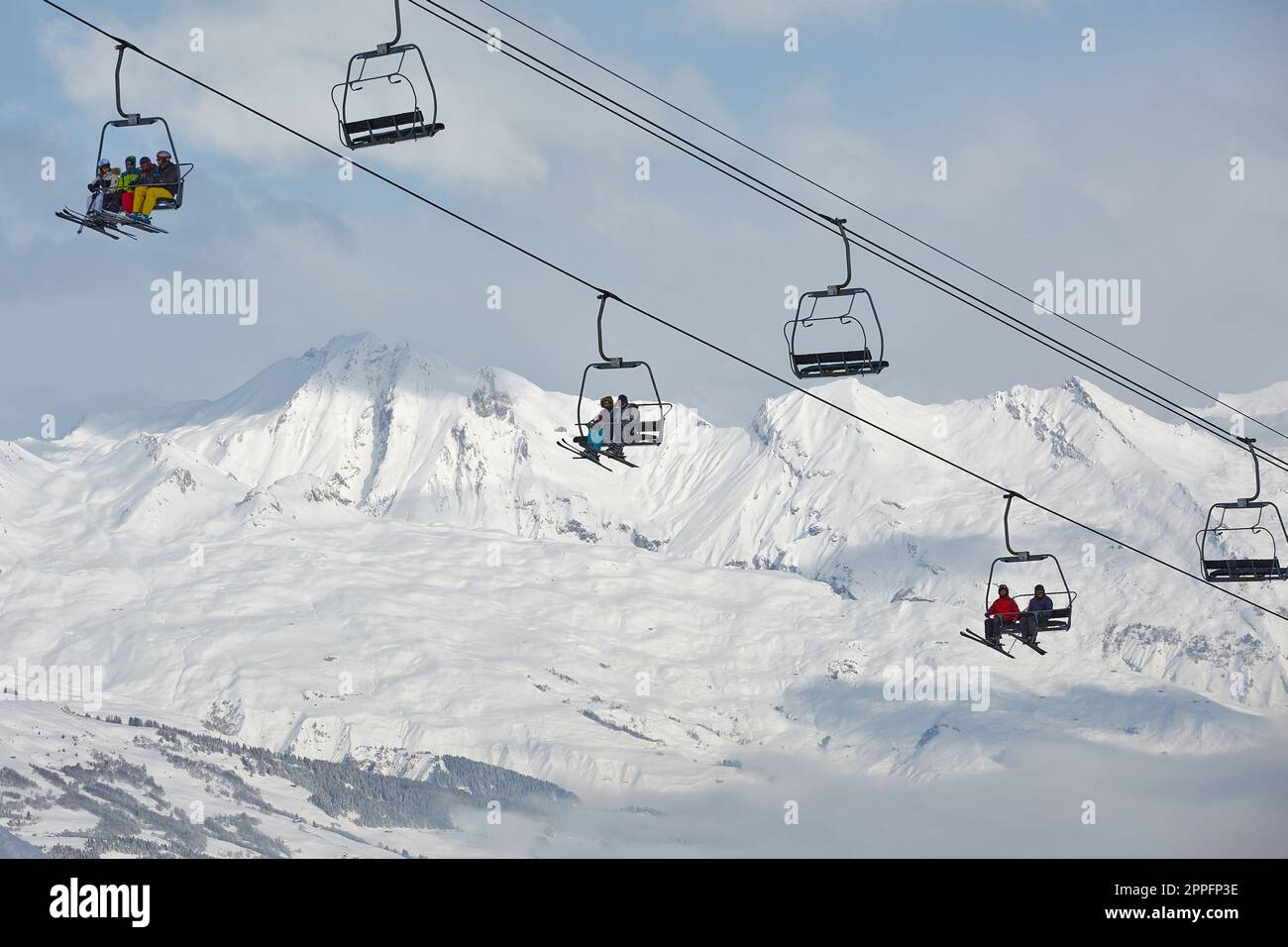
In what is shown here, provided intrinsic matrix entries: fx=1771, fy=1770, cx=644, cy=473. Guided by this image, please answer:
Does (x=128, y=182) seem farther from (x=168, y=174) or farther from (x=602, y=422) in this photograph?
(x=602, y=422)

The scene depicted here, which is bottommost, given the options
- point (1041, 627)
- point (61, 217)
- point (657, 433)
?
point (1041, 627)

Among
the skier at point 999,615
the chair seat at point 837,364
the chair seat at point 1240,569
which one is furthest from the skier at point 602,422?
the chair seat at point 1240,569

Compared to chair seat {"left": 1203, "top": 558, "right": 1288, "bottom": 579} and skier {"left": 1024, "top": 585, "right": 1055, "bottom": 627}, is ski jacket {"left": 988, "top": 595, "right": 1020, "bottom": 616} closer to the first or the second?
skier {"left": 1024, "top": 585, "right": 1055, "bottom": 627}

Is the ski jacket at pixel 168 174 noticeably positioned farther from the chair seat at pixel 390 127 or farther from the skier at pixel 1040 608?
the skier at pixel 1040 608

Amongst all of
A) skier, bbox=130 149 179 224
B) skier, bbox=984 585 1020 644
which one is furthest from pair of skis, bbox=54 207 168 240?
skier, bbox=984 585 1020 644
